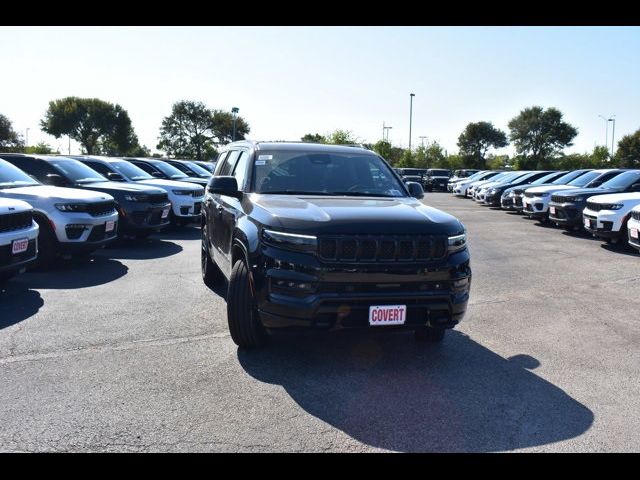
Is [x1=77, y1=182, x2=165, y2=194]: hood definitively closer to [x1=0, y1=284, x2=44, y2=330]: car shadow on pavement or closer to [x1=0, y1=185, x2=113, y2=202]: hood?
[x1=0, y1=185, x2=113, y2=202]: hood

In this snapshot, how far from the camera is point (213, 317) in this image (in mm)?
6359

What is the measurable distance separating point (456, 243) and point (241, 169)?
2.55m

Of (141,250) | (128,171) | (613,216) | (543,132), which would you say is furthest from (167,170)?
(543,132)

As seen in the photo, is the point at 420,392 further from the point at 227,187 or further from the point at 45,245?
the point at 45,245

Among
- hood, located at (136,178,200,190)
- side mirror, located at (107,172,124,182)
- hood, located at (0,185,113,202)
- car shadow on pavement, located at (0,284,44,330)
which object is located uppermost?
side mirror, located at (107,172,124,182)

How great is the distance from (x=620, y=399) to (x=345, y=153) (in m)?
3.46

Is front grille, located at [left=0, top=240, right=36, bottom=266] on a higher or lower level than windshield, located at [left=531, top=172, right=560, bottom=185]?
lower

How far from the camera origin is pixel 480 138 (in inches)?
3376

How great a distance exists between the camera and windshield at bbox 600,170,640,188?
14.6 meters

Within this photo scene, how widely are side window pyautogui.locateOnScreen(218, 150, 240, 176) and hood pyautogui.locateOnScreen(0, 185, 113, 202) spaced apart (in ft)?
9.92

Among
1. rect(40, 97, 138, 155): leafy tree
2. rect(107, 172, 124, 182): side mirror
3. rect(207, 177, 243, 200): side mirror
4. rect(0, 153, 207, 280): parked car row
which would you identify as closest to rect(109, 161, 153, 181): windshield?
rect(0, 153, 207, 280): parked car row

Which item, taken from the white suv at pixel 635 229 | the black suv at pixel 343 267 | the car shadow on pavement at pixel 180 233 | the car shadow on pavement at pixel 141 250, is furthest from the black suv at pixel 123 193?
the white suv at pixel 635 229
